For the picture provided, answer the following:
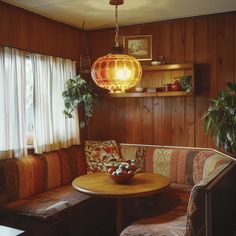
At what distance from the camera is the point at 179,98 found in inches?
160

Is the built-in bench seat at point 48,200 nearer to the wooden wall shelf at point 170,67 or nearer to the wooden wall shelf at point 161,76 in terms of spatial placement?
the wooden wall shelf at point 161,76

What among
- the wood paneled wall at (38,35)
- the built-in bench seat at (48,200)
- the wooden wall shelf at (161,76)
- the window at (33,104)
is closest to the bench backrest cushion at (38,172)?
the built-in bench seat at (48,200)

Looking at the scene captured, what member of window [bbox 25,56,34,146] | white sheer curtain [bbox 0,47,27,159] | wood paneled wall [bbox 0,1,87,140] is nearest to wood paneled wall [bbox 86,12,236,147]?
wood paneled wall [bbox 0,1,87,140]

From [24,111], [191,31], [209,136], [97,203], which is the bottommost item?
[97,203]

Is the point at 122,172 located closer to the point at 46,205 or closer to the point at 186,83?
the point at 46,205

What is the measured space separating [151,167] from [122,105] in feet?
3.10

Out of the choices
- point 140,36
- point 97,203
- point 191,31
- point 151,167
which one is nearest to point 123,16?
point 140,36

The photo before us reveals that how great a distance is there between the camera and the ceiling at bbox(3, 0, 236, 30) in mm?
3406

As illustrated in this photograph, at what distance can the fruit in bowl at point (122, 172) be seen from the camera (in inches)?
114

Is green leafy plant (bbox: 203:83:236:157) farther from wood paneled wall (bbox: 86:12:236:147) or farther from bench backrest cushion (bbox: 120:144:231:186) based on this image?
wood paneled wall (bbox: 86:12:236:147)

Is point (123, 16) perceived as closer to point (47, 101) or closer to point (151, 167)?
point (47, 101)

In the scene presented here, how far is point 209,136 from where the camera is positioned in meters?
3.89

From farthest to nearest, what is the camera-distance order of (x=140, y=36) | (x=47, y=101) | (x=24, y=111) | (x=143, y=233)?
(x=140, y=36) < (x=47, y=101) < (x=24, y=111) < (x=143, y=233)

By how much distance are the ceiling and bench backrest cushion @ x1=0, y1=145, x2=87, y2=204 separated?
62.5 inches
